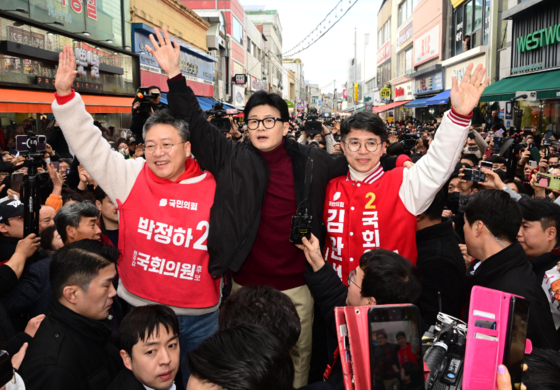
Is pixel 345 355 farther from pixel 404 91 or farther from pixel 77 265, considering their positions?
pixel 404 91

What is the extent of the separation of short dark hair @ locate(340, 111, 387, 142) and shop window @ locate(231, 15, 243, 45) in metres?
34.5

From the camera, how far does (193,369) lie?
132cm

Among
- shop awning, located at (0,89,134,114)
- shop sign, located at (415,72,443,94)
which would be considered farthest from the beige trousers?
shop sign, located at (415,72,443,94)

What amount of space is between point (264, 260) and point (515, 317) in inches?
65.0

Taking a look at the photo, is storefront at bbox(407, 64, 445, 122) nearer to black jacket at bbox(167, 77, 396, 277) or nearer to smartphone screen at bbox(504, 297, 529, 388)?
black jacket at bbox(167, 77, 396, 277)

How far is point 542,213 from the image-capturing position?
10.7ft

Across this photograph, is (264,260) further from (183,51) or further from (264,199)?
(183,51)

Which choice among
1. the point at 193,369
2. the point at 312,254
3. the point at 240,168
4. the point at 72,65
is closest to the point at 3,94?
the point at 72,65

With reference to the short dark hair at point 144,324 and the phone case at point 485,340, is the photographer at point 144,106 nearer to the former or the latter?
the short dark hair at point 144,324

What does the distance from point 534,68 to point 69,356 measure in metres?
16.8

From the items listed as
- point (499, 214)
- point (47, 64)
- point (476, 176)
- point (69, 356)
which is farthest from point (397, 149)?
point (47, 64)

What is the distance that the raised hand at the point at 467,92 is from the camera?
246cm

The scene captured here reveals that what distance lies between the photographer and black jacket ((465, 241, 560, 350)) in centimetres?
219

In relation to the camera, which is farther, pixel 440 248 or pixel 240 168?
pixel 440 248
